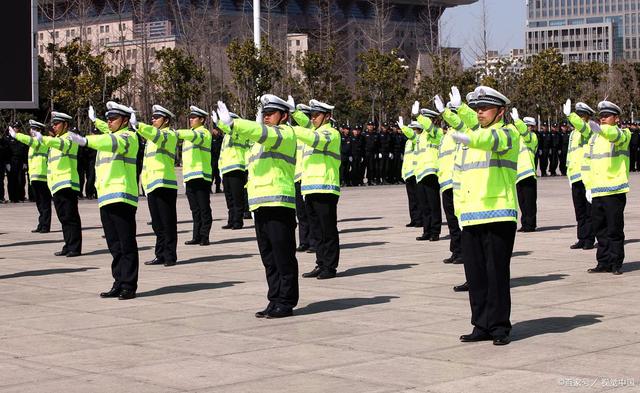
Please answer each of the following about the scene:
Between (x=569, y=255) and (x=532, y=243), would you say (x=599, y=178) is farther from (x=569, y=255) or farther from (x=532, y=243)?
(x=532, y=243)

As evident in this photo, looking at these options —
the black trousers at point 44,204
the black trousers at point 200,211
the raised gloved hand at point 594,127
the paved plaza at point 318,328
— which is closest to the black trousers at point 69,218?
the paved plaza at point 318,328

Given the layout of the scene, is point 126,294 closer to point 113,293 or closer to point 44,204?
point 113,293

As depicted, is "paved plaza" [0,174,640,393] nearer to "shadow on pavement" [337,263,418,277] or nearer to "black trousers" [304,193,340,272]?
"shadow on pavement" [337,263,418,277]

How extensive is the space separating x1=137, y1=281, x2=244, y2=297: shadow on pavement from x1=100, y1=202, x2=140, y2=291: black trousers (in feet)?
1.03

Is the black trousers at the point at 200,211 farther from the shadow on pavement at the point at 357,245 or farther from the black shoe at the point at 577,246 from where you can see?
the black shoe at the point at 577,246

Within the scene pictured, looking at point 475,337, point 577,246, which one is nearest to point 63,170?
point 577,246

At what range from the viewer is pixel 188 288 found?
42.8 feet

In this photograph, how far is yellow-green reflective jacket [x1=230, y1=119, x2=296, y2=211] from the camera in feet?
36.1

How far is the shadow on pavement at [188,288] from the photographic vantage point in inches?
500

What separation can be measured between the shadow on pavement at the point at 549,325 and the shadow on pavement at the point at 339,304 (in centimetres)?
185

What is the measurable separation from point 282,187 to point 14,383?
371 centimetres

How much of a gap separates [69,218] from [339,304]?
644 cm

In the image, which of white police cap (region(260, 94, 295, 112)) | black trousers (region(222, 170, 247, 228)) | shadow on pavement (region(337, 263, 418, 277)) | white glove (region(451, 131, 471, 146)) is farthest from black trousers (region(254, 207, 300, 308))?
black trousers (region(222, 170, 247, 228))

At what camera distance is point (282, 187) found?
11031 mm
